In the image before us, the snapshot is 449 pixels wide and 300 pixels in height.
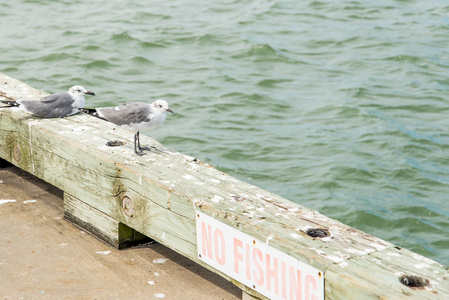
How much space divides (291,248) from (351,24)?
1143cm

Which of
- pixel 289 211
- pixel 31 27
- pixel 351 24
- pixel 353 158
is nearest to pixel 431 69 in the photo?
pixel 351 24

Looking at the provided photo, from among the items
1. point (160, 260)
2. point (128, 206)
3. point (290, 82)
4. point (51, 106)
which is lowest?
point (290, 82)

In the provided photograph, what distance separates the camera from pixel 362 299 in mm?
2639

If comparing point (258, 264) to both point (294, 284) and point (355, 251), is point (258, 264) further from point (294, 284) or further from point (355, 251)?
point (355, 251)

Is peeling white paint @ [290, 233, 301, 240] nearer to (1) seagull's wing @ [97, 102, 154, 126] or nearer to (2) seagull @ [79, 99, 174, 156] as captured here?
(2) seagull @ [79, 99, 174, 156]

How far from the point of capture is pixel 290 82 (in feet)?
36.0

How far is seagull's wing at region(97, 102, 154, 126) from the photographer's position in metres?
4.14

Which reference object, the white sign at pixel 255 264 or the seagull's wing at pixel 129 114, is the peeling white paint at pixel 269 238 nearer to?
the white sign at pixel 255 264

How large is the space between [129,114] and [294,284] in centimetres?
174

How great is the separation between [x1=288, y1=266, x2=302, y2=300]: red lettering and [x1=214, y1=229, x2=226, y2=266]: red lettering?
16.6 inches

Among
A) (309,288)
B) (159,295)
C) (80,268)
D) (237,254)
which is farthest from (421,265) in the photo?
(80,268)

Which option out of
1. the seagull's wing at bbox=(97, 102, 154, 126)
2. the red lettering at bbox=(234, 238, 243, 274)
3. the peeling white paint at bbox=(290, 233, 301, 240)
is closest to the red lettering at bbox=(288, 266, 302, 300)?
the peeling white paint at bbox=(290, 233, 301, 240)

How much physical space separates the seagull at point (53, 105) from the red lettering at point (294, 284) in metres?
2.33

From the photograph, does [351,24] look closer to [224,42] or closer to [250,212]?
[224,42]
